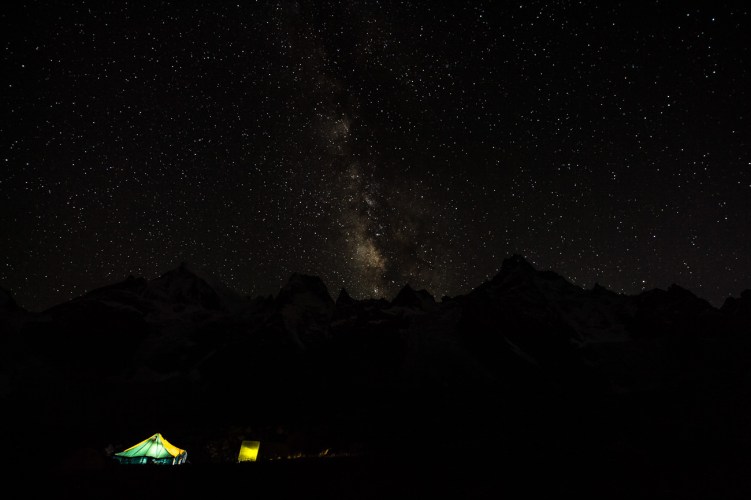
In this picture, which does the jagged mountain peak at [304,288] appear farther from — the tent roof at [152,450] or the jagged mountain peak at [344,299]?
the tent roof at [152,450]

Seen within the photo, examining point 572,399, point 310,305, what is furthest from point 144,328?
point 572,399

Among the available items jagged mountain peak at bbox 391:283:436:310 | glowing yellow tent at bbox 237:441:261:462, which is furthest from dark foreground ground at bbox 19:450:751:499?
jagged mountain peak at bbox 391:283:436:310

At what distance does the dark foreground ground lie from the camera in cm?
481

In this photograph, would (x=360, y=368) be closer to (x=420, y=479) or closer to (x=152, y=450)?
(x=152, y=450)

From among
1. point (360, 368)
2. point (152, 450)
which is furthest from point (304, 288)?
point (152, 450)

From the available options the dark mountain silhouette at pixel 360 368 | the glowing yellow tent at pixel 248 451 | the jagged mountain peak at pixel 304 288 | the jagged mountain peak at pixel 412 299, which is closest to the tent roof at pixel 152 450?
the glowing yellow tent at pixel 248 451

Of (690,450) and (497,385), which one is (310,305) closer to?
(497,385)

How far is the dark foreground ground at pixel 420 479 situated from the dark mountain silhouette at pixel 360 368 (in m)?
15.9

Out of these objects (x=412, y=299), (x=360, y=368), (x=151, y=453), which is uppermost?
(x=412, y=299)

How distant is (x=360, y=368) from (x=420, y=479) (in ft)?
246

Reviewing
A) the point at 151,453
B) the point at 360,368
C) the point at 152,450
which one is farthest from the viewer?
the point at 360,368

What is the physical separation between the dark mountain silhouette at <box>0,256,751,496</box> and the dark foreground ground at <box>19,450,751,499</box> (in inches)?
626

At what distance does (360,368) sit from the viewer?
77.2 meters

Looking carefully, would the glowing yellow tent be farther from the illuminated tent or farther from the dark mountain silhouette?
the illuminated tent
